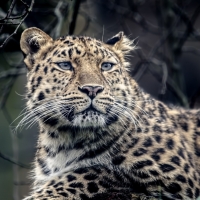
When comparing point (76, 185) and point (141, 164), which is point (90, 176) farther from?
point (141, 164)

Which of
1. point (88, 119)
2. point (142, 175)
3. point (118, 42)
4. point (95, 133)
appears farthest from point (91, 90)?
point (118, 42)

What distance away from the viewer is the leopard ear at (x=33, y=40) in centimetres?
684

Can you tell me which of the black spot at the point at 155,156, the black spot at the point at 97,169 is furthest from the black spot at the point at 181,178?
the black spot at the point at 97,169

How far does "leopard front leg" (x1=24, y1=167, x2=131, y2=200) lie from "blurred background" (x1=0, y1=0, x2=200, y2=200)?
1.38 m

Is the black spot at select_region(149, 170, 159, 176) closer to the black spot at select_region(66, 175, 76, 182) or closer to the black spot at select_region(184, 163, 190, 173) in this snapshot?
the black spot at select_region(184, 163, 190, 173)

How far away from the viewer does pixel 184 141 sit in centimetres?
696

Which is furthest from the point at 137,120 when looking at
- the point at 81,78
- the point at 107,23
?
the point at 107,23

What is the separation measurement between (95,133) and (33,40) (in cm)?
118

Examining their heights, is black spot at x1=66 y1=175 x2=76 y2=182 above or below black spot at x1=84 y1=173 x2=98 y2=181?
below

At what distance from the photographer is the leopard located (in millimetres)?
6281

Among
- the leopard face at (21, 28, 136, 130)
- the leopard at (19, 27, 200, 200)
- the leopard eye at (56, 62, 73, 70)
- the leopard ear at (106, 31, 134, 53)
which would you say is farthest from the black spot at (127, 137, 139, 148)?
the leopard ear at (106, 31, 134, 53)

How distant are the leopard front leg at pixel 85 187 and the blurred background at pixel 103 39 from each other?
1.38m

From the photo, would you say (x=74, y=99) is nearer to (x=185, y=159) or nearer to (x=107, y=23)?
(x=185, y=159)

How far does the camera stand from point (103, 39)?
1090 centimetres
